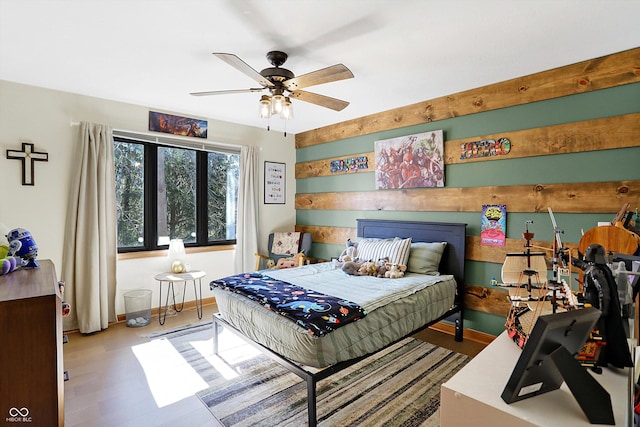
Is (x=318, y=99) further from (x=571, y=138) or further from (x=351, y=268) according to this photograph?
(x=571, y=138)

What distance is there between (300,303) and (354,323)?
389mm

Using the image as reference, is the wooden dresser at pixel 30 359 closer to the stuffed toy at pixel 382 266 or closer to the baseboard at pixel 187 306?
the stuffed toy at pixel 382 266

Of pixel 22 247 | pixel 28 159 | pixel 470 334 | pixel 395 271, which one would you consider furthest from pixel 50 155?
pixel 470 334

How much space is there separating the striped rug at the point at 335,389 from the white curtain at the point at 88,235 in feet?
3.96

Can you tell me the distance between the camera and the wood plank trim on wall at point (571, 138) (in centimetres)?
237

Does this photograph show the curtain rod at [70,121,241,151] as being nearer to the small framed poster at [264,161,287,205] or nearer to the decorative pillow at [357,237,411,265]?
the small framed poster at [264,161,287,205]

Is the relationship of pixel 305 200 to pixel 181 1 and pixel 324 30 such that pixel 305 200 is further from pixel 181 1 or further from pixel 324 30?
pixel 181 1

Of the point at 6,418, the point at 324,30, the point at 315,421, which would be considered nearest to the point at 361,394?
the point at 315,421

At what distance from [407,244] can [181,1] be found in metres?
2.76

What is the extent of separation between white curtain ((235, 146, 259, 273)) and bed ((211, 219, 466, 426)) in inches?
53.5

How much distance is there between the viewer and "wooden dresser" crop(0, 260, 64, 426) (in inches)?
40.1

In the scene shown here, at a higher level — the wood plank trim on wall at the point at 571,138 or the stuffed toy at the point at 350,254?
the wood plank trim on wall at the point at 571,138

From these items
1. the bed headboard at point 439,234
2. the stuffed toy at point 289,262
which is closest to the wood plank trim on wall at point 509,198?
the bed headboard at point 439,234

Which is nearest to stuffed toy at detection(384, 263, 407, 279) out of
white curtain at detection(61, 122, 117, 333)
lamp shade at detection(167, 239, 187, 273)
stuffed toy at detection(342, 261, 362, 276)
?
stuffed toy at detection(342, 261, 362, 276)
